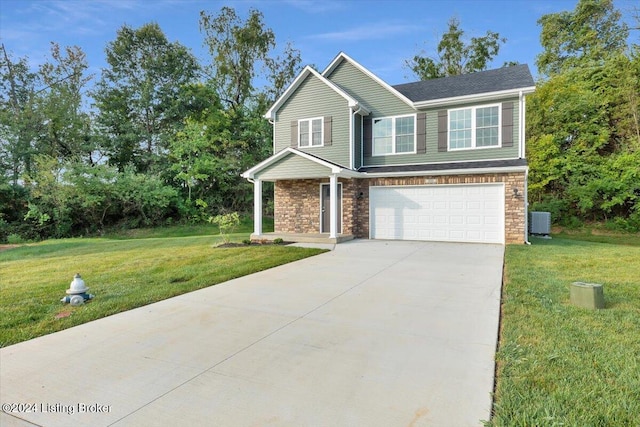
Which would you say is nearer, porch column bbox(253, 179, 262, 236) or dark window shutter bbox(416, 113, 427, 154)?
dark window shutter bbox(416, 113, 427, 154)

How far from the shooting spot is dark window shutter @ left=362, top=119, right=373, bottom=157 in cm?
1345

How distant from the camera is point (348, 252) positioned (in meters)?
9.71

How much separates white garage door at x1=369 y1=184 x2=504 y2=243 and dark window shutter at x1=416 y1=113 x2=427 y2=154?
1539mm

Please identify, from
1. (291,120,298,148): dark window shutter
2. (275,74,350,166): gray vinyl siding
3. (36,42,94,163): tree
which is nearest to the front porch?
(275,74,350,166): gray vinyl siding

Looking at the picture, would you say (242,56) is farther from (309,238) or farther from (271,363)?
(271,363)

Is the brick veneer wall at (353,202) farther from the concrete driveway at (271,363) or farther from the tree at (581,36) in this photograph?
the tree at (581,36)

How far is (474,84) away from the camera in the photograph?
12602 millimetres

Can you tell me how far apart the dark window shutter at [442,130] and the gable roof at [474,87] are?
18.1 inches

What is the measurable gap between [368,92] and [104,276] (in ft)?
35.7

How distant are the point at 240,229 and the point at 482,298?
613 inches

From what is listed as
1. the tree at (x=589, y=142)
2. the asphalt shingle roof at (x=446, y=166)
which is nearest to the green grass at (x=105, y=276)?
the asphalt shingle roof at (x=446, y=166)

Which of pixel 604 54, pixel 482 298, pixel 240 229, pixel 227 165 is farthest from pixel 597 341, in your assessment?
pixel 604 54

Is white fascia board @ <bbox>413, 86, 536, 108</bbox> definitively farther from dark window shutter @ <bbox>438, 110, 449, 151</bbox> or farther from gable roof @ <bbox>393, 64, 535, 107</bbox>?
dark window shutter @ <bbox>438, 110, 449, 151</bbox>

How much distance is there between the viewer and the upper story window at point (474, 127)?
38.4 feet
